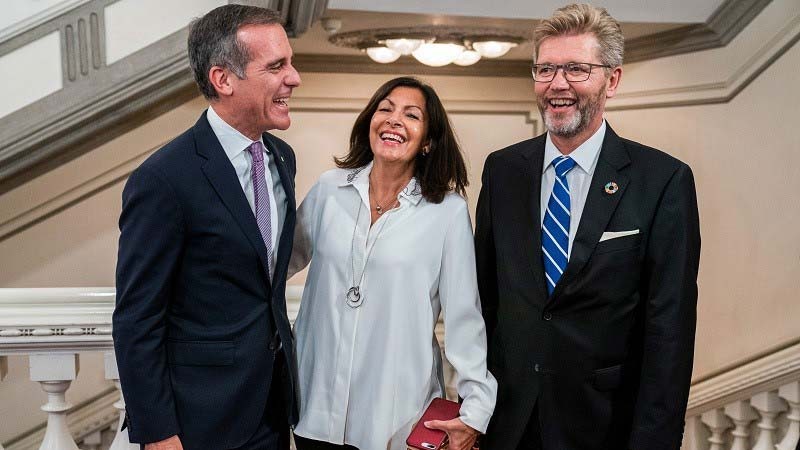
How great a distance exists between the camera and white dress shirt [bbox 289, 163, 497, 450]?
6.47ft

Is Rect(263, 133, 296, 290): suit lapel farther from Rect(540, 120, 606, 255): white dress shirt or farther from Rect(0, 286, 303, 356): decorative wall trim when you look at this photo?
Rect(540, 120, 606, 255): white dress shirt

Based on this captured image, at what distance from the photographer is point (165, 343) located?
69.7 inches

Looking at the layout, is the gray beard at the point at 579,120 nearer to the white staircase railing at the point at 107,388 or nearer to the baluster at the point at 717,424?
the white staircase railing at the point at 107,388

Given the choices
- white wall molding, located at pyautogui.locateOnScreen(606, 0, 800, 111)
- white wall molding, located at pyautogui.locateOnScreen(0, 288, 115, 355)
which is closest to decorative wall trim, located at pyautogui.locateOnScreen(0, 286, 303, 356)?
white wall molding, located at pyautogui.locateOnScreen(0, 288, 115, 355)

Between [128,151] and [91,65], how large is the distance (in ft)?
5.13

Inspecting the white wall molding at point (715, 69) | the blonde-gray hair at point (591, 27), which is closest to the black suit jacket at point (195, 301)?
the blonde-gray hair at point (591, 27)

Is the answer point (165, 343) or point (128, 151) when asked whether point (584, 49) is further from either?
point (128, 151)

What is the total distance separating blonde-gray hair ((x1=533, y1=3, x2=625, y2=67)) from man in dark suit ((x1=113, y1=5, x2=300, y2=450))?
0.57 metres

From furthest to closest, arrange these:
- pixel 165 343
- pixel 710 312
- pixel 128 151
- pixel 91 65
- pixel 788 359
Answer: pixel 128 151 < pixel 710 312 < pixel 91 65 < pixel 788 359 < pixel 165 343

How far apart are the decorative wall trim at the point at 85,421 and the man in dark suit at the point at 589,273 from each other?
375 centimetres

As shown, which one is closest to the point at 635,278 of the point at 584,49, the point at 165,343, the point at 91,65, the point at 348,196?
the point at 584,49

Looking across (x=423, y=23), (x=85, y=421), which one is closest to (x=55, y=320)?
(x=423, y=23)

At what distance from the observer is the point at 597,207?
1.87 meters

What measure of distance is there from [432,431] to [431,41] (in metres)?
3.77
